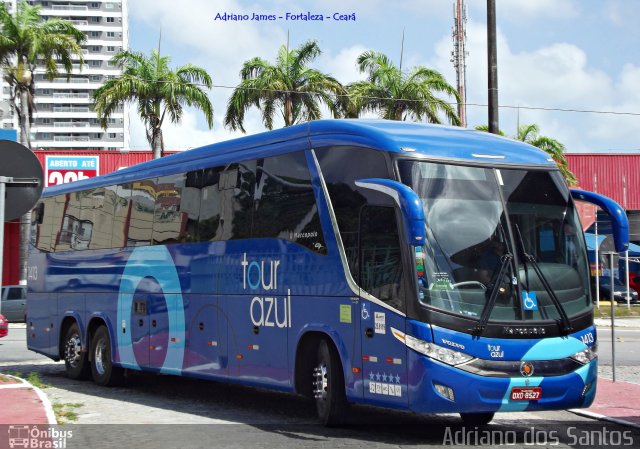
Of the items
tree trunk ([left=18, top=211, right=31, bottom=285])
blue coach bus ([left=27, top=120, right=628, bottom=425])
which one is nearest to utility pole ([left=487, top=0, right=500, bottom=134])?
blue coach bus ([left=27, top=120, right=628, bottom=425])

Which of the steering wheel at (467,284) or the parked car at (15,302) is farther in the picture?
the parked car at (15,302)

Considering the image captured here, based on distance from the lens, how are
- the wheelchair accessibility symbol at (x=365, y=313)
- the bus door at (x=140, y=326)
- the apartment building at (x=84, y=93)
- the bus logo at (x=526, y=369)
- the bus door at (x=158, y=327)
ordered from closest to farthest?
the bus logo at (x=526, y=369) < the wheelchair accessibility symbol at (x=365, y=313) < the bus door at (x=158, y=327) < the bus door at (x=140, y=326) < the apartment building at (x=84, y=93)

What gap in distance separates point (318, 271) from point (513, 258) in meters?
2.45

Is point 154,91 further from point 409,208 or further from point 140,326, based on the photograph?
point 409,208

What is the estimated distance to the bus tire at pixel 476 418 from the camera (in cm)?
1216

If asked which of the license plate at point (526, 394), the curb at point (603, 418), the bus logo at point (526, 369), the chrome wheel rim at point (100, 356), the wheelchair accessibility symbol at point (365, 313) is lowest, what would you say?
the curb at point (603, 418)

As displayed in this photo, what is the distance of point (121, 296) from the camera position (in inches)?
690

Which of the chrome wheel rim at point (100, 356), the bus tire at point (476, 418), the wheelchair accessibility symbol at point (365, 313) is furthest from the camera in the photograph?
the chrome wheel rim at point (100, 356)

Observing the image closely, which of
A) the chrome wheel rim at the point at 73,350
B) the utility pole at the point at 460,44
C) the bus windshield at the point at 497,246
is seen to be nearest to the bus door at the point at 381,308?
the bus windshield at the point at 497,246

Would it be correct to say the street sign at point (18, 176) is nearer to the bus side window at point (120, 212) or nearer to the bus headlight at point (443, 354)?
the bus side window at point (120, 212)

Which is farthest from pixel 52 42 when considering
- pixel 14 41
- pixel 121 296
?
pixel 121 296

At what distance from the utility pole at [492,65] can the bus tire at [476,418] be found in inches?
302

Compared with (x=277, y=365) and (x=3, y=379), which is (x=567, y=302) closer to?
(x=277, y=365)

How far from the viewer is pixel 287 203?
42.3 ft
